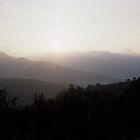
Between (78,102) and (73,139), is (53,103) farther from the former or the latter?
(73,139)

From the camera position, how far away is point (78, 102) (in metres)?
46.7

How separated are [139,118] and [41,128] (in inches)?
482

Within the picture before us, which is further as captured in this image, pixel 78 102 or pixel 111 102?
pixel 111 102

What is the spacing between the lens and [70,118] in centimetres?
4500

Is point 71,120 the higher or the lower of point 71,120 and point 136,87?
the lower

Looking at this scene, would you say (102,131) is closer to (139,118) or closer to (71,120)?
(71,120)

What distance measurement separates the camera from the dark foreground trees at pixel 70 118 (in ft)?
144

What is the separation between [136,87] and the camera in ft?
182

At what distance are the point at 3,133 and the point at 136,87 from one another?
2057 cm

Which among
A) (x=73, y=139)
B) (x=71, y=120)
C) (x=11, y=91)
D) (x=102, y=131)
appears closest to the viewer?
(x=102, y=131)

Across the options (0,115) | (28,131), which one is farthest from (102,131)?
(0,115)

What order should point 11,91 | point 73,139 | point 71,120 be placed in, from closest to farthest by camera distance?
point 73,139 → point 71,120 → point 11,91

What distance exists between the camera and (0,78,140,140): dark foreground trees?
44031mm

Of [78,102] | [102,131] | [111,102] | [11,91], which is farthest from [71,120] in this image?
[11,91]
